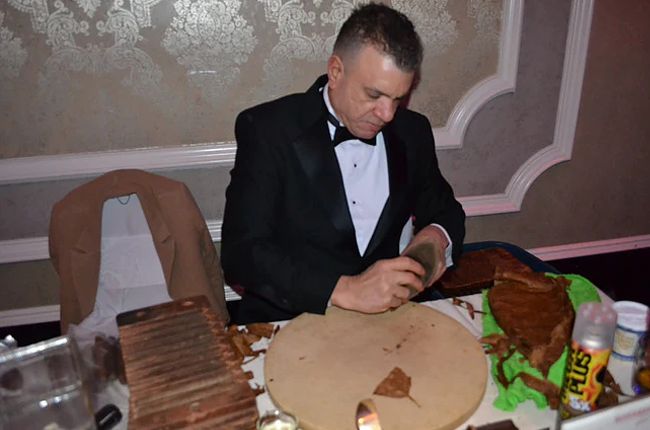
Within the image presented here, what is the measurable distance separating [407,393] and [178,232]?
4.06 feet

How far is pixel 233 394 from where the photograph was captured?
3.33ft

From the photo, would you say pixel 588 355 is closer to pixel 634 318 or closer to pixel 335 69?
pixel 634 318

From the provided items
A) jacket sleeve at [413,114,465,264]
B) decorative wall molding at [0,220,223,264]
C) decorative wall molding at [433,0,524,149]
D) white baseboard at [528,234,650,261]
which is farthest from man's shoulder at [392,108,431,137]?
decorative wall molding at [0,220,223,264]

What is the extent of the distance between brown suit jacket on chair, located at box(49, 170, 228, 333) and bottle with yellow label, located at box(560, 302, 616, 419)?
58.3 inches

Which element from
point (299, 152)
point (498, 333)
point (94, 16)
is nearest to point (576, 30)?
point (299, 152)

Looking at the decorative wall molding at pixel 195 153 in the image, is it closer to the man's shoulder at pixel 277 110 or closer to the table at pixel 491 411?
A: the man's shoulder at pixel 277 110

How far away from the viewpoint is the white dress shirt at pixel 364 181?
1.90m

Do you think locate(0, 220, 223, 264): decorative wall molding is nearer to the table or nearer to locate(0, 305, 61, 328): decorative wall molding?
locate(0, 305, 61, 328): decorative wall molding

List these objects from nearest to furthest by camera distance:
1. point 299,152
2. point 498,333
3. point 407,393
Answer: point 407,393, point 498,333, point 299,152

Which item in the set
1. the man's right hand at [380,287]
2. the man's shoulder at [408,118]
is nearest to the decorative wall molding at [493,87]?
the man's shoulder at [408,118]

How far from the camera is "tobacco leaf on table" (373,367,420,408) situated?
112 centimetres

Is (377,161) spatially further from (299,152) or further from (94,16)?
(94,16)

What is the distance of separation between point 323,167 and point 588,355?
3.52ft

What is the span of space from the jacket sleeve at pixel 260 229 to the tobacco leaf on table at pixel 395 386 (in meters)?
0.37
